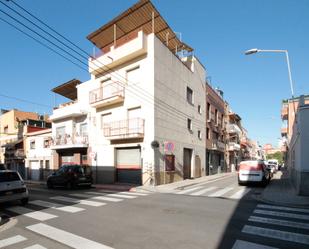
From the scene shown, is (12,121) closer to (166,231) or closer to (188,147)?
(188,147)

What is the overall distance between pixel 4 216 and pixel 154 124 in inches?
469

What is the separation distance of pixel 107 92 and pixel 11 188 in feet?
44.4

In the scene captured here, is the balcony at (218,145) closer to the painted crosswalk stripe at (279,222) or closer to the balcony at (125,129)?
the balcony at (125,129)

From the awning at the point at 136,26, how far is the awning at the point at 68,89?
Answer: 17.9ft

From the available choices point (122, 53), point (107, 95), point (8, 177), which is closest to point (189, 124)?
point (107, 95)

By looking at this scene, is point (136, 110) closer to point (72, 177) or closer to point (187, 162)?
point (72, 177)

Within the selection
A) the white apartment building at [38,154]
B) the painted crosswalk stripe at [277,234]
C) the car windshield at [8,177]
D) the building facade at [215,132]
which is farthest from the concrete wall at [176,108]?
the white apartment building at [38,154]

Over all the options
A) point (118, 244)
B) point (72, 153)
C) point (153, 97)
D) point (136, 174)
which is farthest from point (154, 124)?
point (118, 244)

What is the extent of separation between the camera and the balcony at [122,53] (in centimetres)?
2014

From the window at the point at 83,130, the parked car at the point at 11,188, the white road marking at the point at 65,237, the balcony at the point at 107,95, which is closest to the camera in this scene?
the white road marking at the point at 65,237

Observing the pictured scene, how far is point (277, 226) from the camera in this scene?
7.20 m

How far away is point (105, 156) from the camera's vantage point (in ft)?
74.5

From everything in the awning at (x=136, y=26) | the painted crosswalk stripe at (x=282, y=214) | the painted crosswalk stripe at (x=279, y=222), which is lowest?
the painted crosswalk stripe at (x=282, y=214)

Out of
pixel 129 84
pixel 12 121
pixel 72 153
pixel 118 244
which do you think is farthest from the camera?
pixel 12 121
